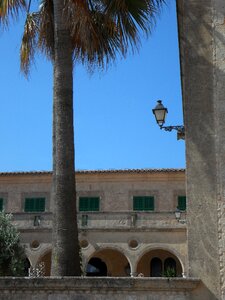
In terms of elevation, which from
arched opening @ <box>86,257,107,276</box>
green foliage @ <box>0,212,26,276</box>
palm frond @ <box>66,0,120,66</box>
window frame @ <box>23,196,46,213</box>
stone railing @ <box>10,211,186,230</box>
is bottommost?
arched opening @ <box>86,257,107,276</box>

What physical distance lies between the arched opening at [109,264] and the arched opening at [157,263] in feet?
3.13

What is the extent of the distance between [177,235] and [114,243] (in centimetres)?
326

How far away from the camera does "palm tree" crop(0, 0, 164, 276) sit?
31.9 feet

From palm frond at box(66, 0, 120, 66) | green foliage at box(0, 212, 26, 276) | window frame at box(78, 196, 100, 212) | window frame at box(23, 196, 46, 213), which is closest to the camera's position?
palm frond at box(66, 0, 120, 66)

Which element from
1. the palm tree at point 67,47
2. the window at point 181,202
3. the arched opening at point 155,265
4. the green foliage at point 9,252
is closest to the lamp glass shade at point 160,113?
the palm tree at point 67,47

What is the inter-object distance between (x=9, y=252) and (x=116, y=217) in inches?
323

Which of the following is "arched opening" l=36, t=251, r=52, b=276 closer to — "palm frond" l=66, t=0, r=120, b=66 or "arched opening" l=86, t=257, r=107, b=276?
"arched opening" l=86, t=257, r=107, b=276

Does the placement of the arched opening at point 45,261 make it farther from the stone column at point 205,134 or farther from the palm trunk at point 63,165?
the stone column at point 205,134

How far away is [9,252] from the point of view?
21984 millimetres

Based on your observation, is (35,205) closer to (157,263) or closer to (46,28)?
(157,263)

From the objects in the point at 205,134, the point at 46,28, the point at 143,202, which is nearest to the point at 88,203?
the point at 143,202

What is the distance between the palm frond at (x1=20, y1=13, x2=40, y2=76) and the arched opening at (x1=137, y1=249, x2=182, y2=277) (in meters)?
20.6

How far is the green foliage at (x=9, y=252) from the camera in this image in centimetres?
2122

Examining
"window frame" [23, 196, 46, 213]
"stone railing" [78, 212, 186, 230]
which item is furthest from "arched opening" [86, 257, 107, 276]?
"window frame" [23, 196, 46, 213]
